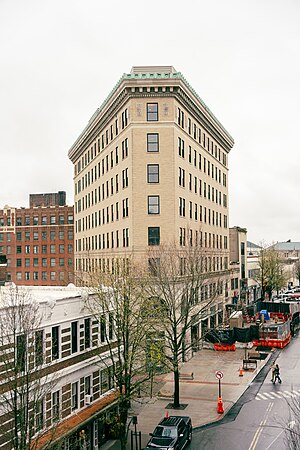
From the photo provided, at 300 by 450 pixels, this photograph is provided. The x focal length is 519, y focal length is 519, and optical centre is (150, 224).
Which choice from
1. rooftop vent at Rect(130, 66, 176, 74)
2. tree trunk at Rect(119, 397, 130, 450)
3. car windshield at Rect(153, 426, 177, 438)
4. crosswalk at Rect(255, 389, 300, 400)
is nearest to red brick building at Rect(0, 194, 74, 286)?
rooftop vent at Rect(130, 66, 176, 74)

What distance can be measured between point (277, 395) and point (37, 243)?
81474 millimetres

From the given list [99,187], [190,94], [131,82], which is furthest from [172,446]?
[99,187]

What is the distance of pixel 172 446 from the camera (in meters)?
25.4

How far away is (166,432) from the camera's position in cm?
2653

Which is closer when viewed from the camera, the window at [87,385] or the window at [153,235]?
the window at [87,385]

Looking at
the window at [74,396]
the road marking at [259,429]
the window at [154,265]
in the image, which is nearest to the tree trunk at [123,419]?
the window at [74,396]

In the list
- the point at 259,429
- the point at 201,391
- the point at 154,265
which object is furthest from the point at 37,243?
the point at 259,429

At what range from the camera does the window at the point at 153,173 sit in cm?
5194

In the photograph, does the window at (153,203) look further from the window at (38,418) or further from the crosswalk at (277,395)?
the window at (38,418)

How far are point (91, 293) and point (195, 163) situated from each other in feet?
112

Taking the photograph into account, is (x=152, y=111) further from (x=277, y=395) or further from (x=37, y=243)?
(x=37, y=243)

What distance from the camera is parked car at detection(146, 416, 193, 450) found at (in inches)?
1005

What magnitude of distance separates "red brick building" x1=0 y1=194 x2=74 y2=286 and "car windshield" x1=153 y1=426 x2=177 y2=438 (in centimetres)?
8152

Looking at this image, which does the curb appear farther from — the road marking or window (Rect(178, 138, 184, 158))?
window (Rect(178, 138, 184, 158))
